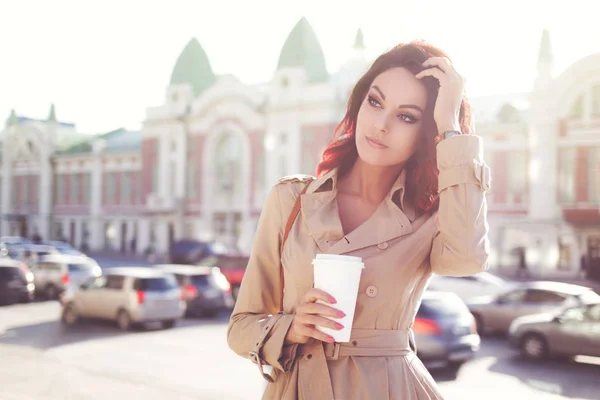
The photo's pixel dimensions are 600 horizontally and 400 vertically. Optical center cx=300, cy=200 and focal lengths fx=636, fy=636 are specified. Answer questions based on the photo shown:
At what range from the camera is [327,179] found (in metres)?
2.13

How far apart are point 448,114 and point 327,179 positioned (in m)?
0.45

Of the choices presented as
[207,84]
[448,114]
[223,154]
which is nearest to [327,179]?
→ [448,114]

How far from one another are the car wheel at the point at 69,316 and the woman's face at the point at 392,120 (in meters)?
15.0

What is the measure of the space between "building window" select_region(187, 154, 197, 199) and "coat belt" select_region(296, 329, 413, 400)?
45.6m

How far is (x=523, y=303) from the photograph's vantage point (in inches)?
572

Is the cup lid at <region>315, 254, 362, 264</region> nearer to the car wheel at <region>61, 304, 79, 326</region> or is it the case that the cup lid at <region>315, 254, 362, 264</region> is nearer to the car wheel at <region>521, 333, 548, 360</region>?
the car wheel at <region>521, 333, 548, 360</region>

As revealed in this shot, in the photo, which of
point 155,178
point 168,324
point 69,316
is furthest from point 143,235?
point 168,324

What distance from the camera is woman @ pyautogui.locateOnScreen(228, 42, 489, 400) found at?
1.88m

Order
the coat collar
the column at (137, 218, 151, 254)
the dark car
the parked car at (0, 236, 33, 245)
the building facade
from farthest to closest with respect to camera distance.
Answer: the column at (137, 218, 151, 254) < the parked car at (0, 236, 33, 245) < the building facade < the dark car < the coat collar

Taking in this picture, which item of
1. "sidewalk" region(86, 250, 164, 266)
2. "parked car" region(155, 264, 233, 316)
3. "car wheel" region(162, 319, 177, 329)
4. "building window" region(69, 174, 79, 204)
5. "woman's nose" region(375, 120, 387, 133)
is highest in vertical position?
"building window" region(69, 174, 79, 204)

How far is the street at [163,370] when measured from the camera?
8414mm

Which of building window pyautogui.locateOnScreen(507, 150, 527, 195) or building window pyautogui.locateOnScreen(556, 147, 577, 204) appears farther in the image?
building window pyautogui.locateOnScreen(507, 150, 527, 195)

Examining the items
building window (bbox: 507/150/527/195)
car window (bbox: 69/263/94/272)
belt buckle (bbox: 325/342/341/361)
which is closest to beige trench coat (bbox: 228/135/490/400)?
belt buckle (bbox: 325/342/341/361)

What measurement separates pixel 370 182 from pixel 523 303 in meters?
13.5
